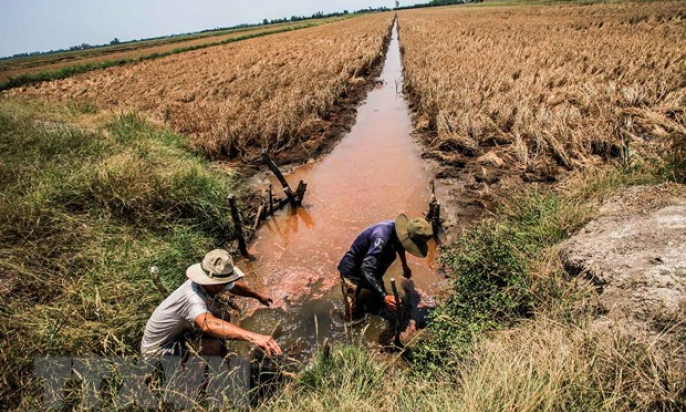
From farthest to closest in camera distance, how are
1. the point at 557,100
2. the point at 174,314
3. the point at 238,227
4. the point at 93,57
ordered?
the point at 93,57
the point at 557,100
the point at 238,227
the point at 174,314

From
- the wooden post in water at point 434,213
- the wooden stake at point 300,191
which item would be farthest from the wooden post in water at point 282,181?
the wooden post in water at point 434,213

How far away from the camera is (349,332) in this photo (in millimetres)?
4230

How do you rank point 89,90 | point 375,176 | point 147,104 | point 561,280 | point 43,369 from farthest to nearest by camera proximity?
point 89,90 → point 147,104 → point 375,176 → point 561,280 → point 43,369

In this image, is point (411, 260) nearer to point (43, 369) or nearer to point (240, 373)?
point (240, 373)

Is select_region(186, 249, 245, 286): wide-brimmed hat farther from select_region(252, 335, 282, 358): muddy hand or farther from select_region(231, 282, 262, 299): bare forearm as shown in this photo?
select_region(231, 282, 262, 299): bare forearm

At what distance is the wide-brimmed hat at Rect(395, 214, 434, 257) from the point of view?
3396mm

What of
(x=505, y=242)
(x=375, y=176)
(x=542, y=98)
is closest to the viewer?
(x=505, y=242)

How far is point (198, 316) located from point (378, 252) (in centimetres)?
189

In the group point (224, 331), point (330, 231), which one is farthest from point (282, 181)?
point (224, 331)

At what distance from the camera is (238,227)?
17.4ft

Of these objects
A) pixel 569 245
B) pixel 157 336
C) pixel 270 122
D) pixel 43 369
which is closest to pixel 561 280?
pixel 569 245

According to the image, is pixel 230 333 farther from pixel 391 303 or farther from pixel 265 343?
pixel 391 303

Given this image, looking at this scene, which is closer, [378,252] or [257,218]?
[378,252]

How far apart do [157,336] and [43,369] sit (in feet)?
3.10
